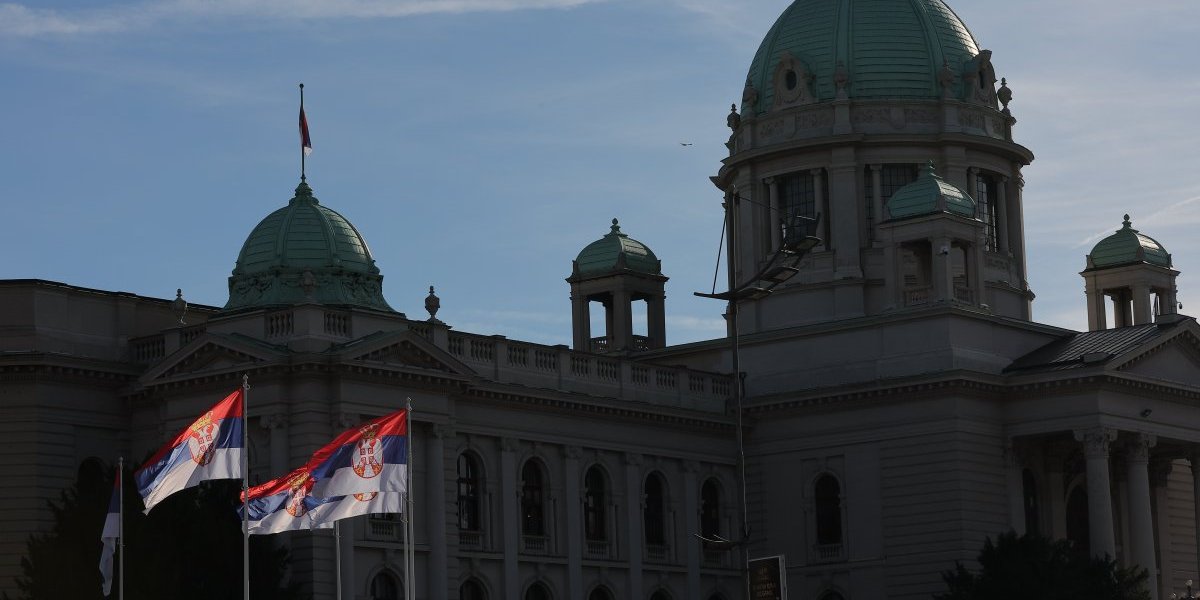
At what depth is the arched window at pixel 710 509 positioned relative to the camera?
83750 millimetres

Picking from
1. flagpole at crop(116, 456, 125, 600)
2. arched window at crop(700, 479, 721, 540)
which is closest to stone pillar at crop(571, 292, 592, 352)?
arched window at crop(700, 479, 721, 540)

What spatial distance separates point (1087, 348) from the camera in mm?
82000

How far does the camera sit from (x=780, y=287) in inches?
3511

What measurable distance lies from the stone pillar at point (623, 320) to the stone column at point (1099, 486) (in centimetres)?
1856

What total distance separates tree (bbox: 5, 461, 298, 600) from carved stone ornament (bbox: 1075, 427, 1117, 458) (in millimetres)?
26136

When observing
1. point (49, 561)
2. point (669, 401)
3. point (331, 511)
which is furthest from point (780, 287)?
point (331, 511)

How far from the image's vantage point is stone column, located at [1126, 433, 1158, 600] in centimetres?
8119

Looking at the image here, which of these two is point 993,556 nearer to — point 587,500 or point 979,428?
point 979,428

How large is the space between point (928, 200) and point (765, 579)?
30324mm

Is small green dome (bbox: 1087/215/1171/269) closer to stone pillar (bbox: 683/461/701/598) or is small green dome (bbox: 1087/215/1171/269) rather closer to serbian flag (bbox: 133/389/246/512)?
stone pillar (bbox: 683/461/701/598)

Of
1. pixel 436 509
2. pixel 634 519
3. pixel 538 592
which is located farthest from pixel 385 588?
pixel 634 519

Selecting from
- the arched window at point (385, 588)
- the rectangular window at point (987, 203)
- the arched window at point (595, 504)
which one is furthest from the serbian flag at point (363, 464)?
the rectangular window at point (987, 203)

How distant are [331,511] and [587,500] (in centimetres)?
2781

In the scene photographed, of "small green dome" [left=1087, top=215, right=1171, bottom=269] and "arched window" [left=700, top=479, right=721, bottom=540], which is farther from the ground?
"small green dome" [left=1087, top=215, right=1171, bottom=269]
